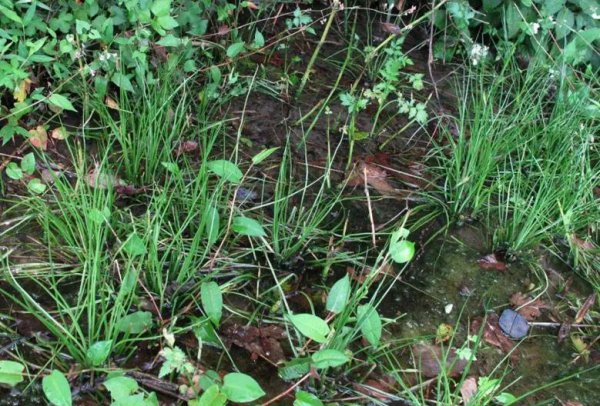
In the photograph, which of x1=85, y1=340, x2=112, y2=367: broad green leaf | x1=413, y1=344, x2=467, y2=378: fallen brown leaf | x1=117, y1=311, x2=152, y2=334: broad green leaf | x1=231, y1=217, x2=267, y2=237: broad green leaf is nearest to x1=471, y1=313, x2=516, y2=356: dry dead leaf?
x1=413, y1=344, x2=467, y2=378: fallen brown leaf

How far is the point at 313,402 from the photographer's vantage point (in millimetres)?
1601

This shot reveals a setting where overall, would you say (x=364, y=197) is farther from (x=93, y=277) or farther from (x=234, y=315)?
(x=93, y=277)

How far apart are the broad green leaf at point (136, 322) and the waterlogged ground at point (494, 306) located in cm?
75

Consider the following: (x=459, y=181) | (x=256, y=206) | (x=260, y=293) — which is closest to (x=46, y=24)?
(x=256, y=206)

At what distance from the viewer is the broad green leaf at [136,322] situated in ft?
5.67

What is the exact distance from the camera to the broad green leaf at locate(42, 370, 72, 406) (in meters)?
1.48

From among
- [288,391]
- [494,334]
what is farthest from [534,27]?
[288,391]

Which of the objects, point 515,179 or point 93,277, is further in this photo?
point 515,179

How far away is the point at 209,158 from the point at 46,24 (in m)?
0.79

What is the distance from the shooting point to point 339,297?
71.1 inches

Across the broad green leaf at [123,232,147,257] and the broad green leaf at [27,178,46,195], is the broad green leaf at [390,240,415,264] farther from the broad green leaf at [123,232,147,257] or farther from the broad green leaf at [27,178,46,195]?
the broad green leaf at [27,178,46,195]

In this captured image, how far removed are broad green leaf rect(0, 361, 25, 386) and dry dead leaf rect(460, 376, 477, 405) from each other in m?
1.19

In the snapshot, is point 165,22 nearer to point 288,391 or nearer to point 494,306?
point 288,391

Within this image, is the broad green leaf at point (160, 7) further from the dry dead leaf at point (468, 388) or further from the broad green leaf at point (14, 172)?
the dry dead leaf at point (468, 388)
